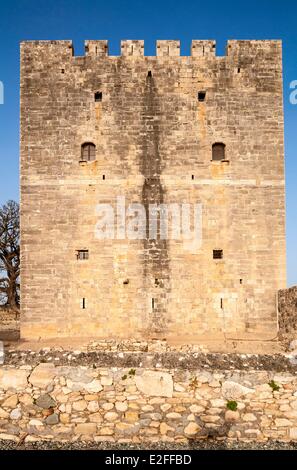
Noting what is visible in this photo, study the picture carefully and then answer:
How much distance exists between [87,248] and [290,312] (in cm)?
717

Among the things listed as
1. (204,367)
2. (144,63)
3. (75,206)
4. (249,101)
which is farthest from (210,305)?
(204,367)

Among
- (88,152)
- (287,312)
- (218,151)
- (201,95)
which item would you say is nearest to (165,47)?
(201,95)

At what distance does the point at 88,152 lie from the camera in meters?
17.2

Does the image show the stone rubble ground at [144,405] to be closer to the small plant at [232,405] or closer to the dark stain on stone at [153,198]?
the small plant at [232,405]

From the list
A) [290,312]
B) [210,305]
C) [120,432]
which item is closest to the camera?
[120,432]

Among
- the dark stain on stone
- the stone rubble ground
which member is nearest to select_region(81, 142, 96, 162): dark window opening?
the dark stain on stone

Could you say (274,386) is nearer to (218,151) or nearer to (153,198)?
(153,198)

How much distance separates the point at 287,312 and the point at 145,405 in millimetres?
10380

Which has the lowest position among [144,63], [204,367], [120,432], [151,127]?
[120,432]

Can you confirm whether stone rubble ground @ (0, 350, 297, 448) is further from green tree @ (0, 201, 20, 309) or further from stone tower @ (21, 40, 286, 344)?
green tree @ (0, 201, 20, 309)

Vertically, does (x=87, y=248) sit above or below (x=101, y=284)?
above

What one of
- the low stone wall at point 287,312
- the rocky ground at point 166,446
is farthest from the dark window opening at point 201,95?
the rocky ground at point 166,446

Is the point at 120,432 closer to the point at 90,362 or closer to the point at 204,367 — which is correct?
the point at 90,362

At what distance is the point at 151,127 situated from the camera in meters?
17.0
